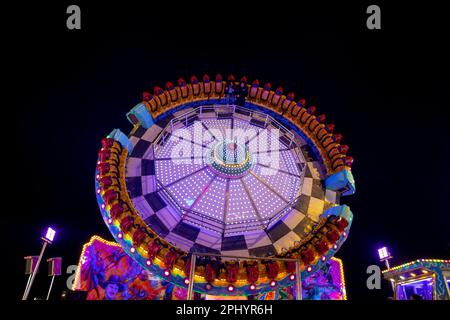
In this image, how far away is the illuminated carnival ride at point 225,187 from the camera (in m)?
9.08

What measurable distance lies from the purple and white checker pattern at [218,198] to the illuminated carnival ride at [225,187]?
0.04 meters

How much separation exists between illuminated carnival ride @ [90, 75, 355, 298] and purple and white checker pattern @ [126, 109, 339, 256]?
4 centimetres

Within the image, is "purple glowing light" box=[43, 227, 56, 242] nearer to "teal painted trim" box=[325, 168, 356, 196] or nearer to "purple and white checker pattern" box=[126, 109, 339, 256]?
"purple and white checker pattern" box=[126, 109, 339, 256]

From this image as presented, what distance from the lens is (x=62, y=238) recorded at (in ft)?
41.8

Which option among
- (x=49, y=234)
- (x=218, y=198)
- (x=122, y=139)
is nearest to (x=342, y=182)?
(x=218, y=198)

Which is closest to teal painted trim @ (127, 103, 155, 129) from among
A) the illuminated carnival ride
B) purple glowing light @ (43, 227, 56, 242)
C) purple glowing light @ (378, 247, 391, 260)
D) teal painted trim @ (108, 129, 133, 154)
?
the illuminated carnival ride

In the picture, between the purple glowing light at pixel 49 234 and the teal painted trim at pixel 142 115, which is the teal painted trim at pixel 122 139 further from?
the purple glowing light at pixel 49 234

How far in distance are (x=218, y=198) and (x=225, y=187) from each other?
0.58 m

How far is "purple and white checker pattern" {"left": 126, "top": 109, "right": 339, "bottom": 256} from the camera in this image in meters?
10.8

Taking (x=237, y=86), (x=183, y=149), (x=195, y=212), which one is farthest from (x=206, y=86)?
(x=195, y=212)

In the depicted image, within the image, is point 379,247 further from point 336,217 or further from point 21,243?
point 21,243

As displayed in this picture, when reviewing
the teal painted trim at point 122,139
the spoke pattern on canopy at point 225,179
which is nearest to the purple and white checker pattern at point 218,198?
the spoke pattern on canopy at point 225,179

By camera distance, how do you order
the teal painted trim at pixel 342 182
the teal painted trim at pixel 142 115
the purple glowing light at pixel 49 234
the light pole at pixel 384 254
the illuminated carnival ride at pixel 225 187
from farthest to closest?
the light pole at pixel 384 254 < the teal painted trim at pixel 142 115 < the teal painted trim at pixel 342 182 < the purple glowing light at pixel 49 234 < the illuminated carnival ride at pixel 225 187
